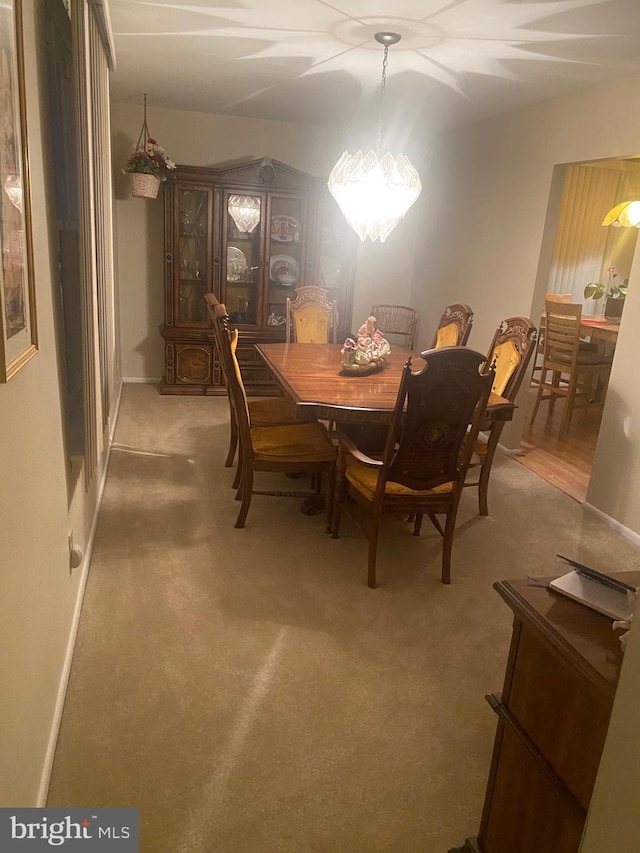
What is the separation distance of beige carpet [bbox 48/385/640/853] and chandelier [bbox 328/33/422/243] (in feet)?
5.61

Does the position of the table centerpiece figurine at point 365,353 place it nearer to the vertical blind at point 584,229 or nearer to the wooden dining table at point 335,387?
the wooden dining table at point 335,387

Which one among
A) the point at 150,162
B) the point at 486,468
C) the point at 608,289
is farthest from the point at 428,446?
the point at 608,289

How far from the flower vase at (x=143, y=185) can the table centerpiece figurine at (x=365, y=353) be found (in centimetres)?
249

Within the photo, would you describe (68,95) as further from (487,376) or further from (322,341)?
(322,341)

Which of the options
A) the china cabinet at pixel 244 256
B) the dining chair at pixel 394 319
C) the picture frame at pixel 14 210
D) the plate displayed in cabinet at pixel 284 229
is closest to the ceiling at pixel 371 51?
the china cabinet at pixel 244 256

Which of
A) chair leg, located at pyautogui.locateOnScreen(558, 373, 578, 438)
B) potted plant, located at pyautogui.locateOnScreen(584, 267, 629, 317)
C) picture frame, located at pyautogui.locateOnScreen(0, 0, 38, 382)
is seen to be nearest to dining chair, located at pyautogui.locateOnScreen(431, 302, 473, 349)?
chair leg, located at pyautogui.locateOnScreen(558, 373, 578, 438)

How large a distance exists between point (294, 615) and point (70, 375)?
126cm

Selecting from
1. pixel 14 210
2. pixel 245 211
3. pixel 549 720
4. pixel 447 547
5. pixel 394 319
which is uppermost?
pixel 245 211

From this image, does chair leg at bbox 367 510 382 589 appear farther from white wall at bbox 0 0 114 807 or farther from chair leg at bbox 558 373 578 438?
chair leg at bbox 558 373 578 438

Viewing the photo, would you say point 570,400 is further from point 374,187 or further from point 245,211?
point 245,211

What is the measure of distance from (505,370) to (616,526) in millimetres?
1075

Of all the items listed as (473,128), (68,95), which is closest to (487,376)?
(68,95)

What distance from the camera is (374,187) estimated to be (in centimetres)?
349

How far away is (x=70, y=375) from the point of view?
219cm
